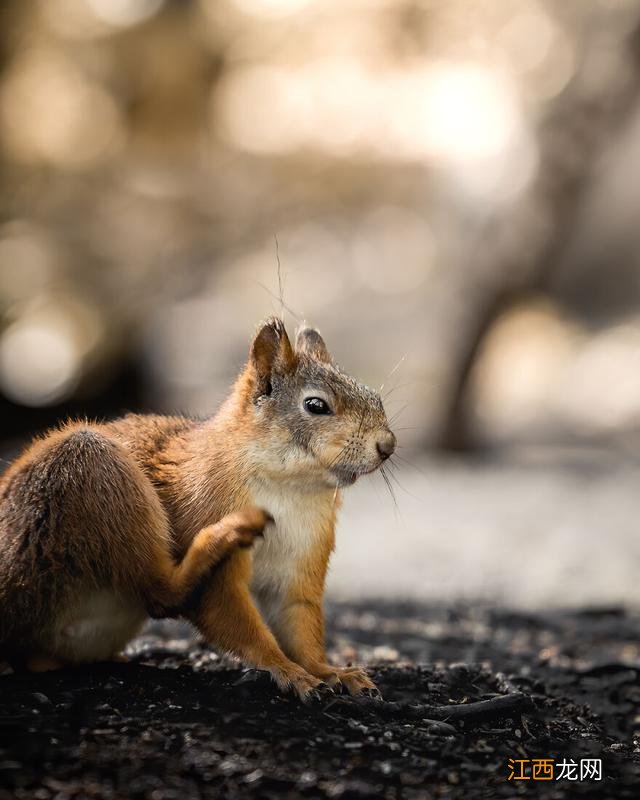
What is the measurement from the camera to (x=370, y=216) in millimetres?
13156

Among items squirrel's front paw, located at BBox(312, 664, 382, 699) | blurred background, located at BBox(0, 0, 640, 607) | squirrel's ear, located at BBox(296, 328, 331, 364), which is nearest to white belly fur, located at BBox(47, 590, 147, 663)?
squirrel's front paw, located at BBox(312, 664, 382, 699)

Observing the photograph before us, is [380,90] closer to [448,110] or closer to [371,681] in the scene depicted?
[448,110]

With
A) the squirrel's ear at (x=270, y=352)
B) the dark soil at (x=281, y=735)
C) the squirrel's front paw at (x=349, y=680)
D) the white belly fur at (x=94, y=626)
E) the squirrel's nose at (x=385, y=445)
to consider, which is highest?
the squirrel's ear at (x=270, y=352)

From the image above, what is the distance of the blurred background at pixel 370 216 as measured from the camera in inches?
399

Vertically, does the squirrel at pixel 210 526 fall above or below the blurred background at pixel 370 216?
below

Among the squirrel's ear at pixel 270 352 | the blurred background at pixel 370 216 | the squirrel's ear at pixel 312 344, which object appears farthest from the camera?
the blurred background at pixel 370 216

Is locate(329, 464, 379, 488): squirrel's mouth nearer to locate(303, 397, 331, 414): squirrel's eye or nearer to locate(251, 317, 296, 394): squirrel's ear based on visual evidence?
locate(303, 397, 331, 414): squirrel's eye

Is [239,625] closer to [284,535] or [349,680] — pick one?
[284,535]

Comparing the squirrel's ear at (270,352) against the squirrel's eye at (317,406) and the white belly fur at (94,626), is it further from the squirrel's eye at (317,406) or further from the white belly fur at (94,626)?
the white belly fur at (94,626)

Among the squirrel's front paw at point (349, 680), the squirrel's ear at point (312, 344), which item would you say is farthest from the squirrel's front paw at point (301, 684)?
the squirrel's ear at point (312, 344)

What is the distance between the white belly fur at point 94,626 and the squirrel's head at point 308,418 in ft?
2.00

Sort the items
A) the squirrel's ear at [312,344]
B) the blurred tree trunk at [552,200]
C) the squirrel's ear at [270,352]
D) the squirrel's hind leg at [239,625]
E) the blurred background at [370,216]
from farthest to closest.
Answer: the blurred background at [370,216]
the blurred tree trunk at [552,200]
the squirrel's ear at [312,344]
the squirrel's ear at [270,352]
the squirrel's hind leg at [239,625]

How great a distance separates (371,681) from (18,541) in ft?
4.00

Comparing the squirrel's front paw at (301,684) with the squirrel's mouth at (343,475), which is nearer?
the squirrel's front paw at (301,684)
